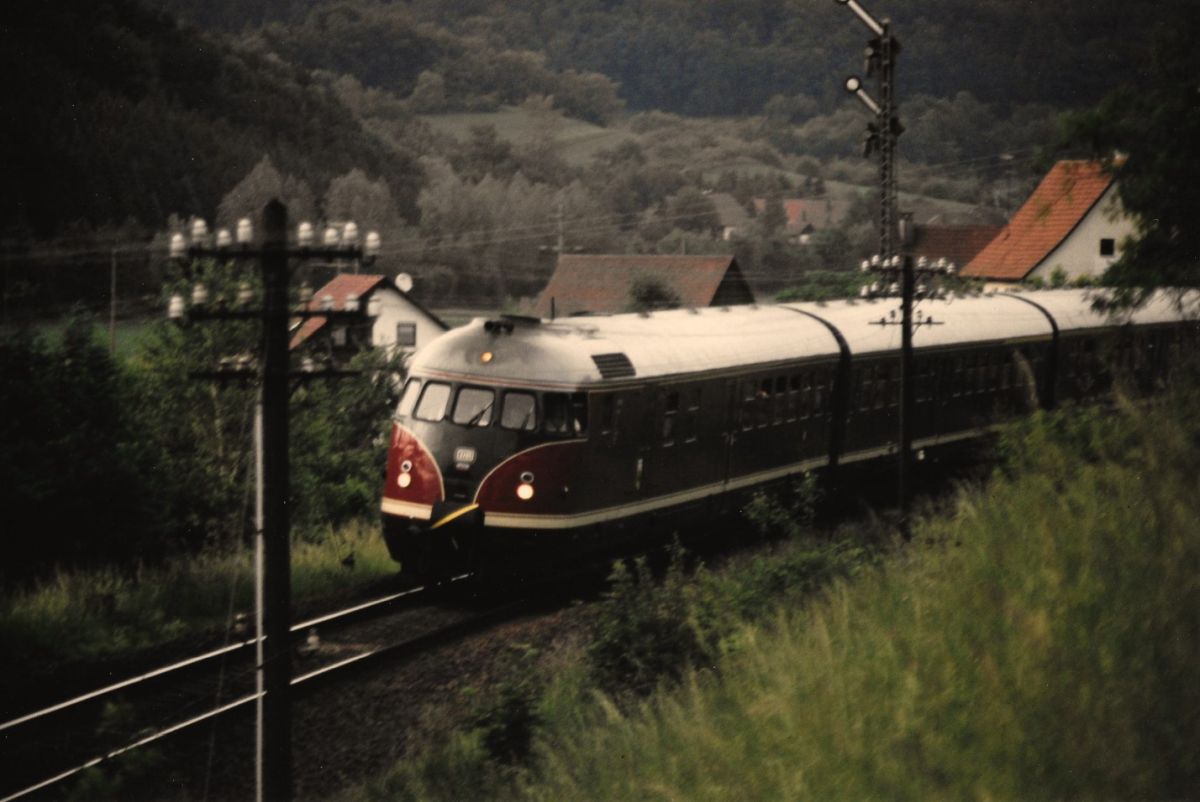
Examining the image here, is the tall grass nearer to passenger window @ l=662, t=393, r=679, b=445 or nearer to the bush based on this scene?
the bush

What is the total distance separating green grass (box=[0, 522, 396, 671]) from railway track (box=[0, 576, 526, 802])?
0.87m

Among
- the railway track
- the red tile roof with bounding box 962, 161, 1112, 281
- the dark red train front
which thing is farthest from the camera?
the red tile roof with bounding box 962, 161, 1112, 281

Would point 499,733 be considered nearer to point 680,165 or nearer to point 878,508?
point 878,508

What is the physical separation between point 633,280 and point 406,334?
36.5 feet

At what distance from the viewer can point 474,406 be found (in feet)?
51.4

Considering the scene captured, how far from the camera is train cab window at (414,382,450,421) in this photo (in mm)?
15836

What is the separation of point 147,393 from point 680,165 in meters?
78.9

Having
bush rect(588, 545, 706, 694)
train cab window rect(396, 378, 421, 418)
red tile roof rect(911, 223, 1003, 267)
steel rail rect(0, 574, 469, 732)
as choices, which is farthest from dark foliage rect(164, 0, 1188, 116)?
bush rect(588, 545, 706, 694)

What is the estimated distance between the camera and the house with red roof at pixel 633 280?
52.9m

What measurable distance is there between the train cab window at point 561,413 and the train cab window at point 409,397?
5.55 ft

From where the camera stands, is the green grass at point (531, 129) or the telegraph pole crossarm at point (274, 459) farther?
the green grass at point (531, 129)

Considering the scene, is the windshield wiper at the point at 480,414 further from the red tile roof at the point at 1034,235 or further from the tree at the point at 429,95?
→ the tree at the point at 429,95

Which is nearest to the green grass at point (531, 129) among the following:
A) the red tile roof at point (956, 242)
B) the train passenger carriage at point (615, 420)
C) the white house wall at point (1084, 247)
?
the red tile roof at point (956, 242)

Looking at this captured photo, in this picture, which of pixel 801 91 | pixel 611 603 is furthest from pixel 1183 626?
pixel 801 91
